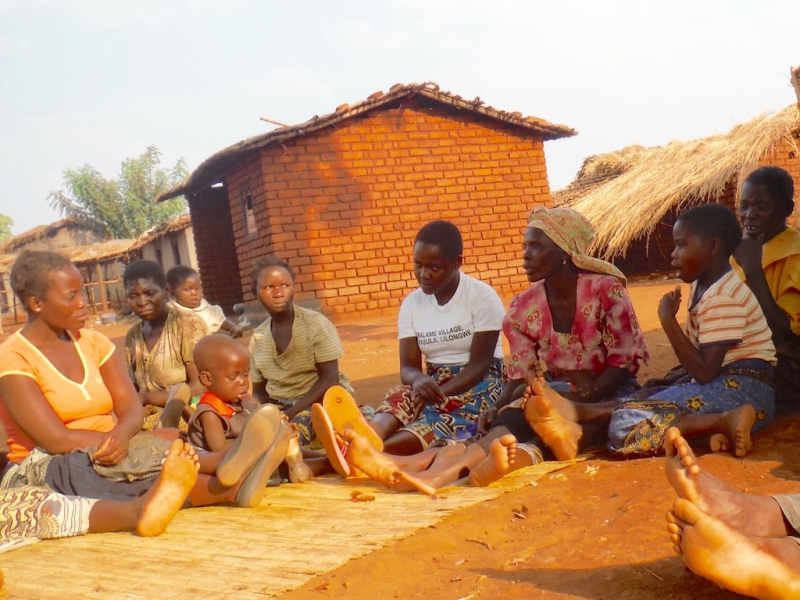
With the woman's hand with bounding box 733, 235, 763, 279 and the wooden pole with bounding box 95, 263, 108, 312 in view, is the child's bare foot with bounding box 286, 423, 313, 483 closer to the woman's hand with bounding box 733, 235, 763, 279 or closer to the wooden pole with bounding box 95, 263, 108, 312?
the woman's hand with bounding box 733, 235, 763, 279

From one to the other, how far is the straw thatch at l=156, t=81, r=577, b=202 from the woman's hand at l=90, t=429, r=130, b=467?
347 inches

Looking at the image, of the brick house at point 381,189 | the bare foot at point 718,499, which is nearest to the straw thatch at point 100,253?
the brick house at point 381,189

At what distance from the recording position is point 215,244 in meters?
16.4

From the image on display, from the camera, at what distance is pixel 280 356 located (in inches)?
181

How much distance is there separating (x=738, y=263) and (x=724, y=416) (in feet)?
3.45

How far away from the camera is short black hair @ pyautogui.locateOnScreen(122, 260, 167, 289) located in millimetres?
4828

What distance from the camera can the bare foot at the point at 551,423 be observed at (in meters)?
3.34

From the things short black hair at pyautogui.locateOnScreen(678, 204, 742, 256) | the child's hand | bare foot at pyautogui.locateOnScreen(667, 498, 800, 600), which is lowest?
bare foot at pyautogui.locateOnScreen(667, 498, 800, 600)

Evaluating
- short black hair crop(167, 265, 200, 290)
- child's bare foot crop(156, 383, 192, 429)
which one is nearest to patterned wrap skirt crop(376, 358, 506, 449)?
child's bare foot crop(156, 383, 192, 429)

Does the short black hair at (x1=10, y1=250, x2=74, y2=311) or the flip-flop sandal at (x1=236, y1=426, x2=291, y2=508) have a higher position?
the short black hair at (x1=10, y1=250, x2=74, y2=311)

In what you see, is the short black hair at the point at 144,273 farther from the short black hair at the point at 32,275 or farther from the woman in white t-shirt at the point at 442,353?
the woman in white t-shirt at the point at 442,353

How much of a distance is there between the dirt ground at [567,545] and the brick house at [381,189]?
9.03 metres

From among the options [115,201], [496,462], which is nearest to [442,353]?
[496,462]

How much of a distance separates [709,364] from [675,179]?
11.3 m
